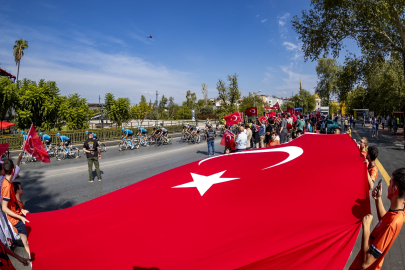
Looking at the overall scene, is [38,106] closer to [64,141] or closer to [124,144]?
[64,141]

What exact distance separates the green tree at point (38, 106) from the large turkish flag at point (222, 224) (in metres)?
26.0

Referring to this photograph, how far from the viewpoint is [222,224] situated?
285cm

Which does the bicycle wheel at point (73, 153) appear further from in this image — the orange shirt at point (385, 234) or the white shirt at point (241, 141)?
the orange shirt at point (385, 234)

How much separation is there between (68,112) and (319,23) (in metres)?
26.4

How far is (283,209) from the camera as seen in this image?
2.87 metres

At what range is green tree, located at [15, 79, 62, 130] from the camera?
80.8 ft

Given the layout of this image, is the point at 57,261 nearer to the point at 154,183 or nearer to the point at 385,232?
the point at 154,183

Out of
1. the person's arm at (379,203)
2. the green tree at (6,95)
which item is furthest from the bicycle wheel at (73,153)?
the person's arm at (379,203)

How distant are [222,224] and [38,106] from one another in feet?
93.5

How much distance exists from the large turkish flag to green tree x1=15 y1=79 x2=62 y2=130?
85.4ft

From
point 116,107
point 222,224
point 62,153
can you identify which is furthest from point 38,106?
point 222,224

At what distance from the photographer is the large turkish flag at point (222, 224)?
2434 millimetres

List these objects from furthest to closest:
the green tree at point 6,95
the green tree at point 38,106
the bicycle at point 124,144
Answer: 1. the green tree at point 6,95
2. the green tree at point 38,106
3. the bicycle at point 124,144

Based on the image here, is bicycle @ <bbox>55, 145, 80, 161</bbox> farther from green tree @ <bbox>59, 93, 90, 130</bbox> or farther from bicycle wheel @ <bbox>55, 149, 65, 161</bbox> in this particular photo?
green tree @ <bbox>59, 93, 90, 130</bbox>
